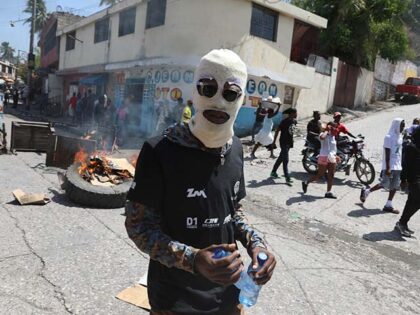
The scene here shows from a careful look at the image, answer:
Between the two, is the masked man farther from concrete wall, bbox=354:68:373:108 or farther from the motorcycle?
concrete wall, bbox=354:68:373:108

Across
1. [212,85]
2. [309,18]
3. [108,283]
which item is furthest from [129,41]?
[212,85]

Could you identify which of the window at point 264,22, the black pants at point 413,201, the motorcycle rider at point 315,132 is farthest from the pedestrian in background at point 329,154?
the window at point 264,22

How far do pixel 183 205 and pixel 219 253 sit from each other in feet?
0.93

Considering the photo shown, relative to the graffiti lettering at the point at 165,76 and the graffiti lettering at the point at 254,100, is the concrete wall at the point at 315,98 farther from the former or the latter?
the graffiti lettering at the point at 165,76

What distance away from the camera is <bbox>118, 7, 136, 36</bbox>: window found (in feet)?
63.4

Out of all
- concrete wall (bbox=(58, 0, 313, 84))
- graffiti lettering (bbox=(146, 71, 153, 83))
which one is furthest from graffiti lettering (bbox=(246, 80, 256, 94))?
graffiti lettering (bbox=(146, 71, 153, 83))

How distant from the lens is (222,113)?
1836 millimetres

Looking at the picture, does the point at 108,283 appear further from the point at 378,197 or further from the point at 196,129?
the point at 378,197

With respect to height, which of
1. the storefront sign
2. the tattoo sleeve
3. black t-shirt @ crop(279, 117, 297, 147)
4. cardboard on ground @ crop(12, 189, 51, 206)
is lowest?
cardboard on ground @ crop(12, 189, 51, 206)

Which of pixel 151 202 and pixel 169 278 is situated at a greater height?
pixel 151 202

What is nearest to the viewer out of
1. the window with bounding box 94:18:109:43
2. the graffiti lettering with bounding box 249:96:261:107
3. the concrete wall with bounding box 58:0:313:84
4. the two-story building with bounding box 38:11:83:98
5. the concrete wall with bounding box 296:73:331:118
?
the concrete wall with bounding box 58:0:313:84

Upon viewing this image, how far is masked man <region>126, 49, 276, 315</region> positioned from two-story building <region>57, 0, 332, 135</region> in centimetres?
1257

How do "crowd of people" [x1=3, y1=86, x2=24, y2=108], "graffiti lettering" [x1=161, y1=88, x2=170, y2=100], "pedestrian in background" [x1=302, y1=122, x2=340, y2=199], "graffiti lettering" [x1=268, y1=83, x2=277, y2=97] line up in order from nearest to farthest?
"pedestrian in background" [x1=302, y1=122, x2=340, y2=199]
"graffiti lettering" [x1=161, y1=88, x2=170, y2=100]
"graffiti lettering" [x1=268, y1=83, x2=277, y2=97]
"crowd of people" [x1=3, y1=86, x2=24, y2=108]

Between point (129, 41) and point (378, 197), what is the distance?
1409 centimetres
